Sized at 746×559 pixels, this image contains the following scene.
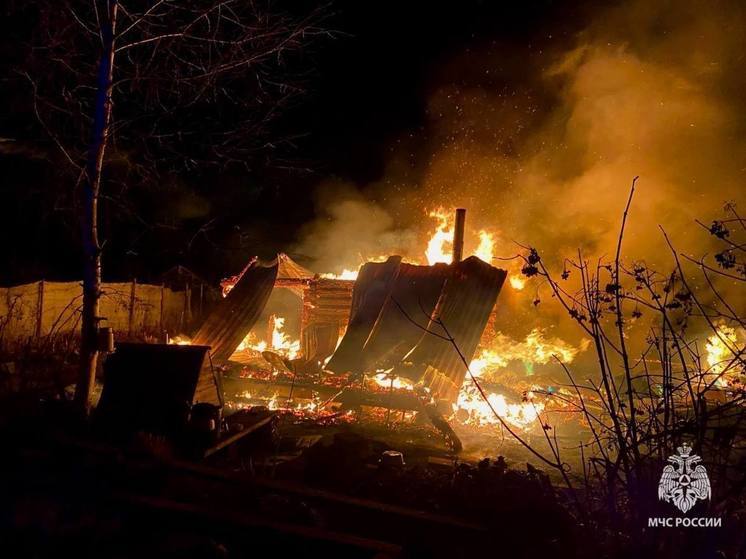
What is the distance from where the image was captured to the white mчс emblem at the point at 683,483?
3605 mm

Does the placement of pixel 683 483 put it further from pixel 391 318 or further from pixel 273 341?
pixel 273 341

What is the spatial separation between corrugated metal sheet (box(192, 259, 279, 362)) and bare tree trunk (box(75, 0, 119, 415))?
6328mm

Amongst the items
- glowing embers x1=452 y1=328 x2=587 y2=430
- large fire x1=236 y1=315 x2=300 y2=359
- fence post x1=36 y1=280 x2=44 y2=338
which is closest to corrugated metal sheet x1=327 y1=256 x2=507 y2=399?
glowing embers x1=452 y1=328 x2=587 y2=430

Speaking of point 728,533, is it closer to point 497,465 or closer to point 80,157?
point 497,465

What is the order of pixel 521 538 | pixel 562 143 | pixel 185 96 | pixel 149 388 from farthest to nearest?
pixel 562 143
pixel 185 96
pixel 149 388
pixel 521 538

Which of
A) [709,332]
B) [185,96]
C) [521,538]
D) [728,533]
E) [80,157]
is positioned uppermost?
[185,96]

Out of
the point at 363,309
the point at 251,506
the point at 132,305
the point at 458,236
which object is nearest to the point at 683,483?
the point at 251,506

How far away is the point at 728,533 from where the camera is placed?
152 inches

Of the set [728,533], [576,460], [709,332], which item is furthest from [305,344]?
[709,332]

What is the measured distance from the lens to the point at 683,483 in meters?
3.67

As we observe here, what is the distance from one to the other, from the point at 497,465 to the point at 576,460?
4510 millimetres

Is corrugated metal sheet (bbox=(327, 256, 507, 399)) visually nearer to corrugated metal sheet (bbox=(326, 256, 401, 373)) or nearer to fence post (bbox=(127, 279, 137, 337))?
corrugated metal sheet (bbox=(326, 256, 401, 373))

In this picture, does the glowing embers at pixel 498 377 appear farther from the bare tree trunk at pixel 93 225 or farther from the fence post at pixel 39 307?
the fence post at pixel 39 307

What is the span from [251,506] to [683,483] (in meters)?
3.87
